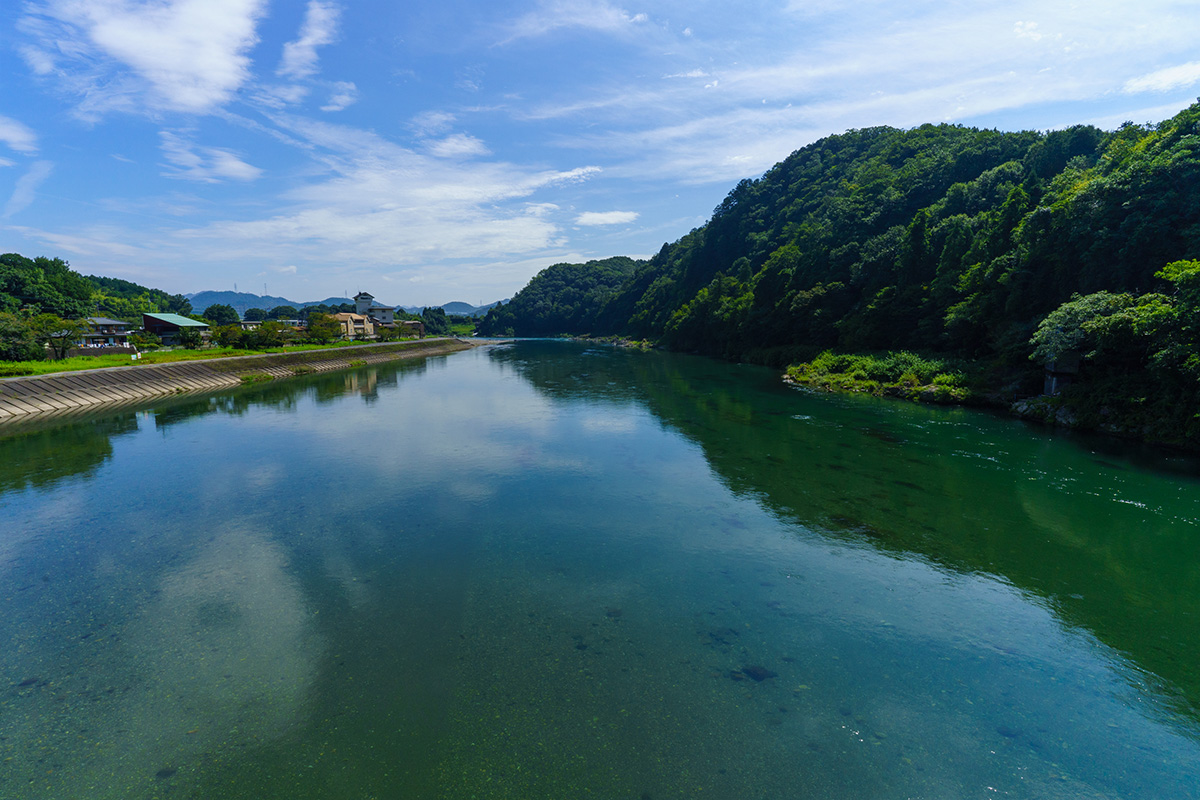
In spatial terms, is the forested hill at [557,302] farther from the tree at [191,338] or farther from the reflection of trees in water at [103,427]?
the reflection of trees in water at [103,427]

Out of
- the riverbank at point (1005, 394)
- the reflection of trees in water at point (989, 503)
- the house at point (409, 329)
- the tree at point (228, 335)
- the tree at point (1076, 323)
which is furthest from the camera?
the house at point (409, 329)

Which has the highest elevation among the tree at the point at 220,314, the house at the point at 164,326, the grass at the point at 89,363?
the tree at the point at 220,314

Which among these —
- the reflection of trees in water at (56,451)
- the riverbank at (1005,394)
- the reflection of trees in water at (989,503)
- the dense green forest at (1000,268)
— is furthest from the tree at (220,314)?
the reflection of trees in water at (989,503)

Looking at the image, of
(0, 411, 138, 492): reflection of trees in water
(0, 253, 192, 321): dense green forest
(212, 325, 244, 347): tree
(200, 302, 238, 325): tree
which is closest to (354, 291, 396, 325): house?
(200, 302, 238, 325): tree

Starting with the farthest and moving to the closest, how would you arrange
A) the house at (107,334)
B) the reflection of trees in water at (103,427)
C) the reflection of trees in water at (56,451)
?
the house at (107,334) → the reflection of trees in water at (103,427) → the reflection of trees in water at (56,451)

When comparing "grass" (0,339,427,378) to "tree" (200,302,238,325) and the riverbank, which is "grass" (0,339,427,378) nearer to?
the riverbank

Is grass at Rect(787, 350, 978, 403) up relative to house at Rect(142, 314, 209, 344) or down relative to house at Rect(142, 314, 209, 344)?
down
